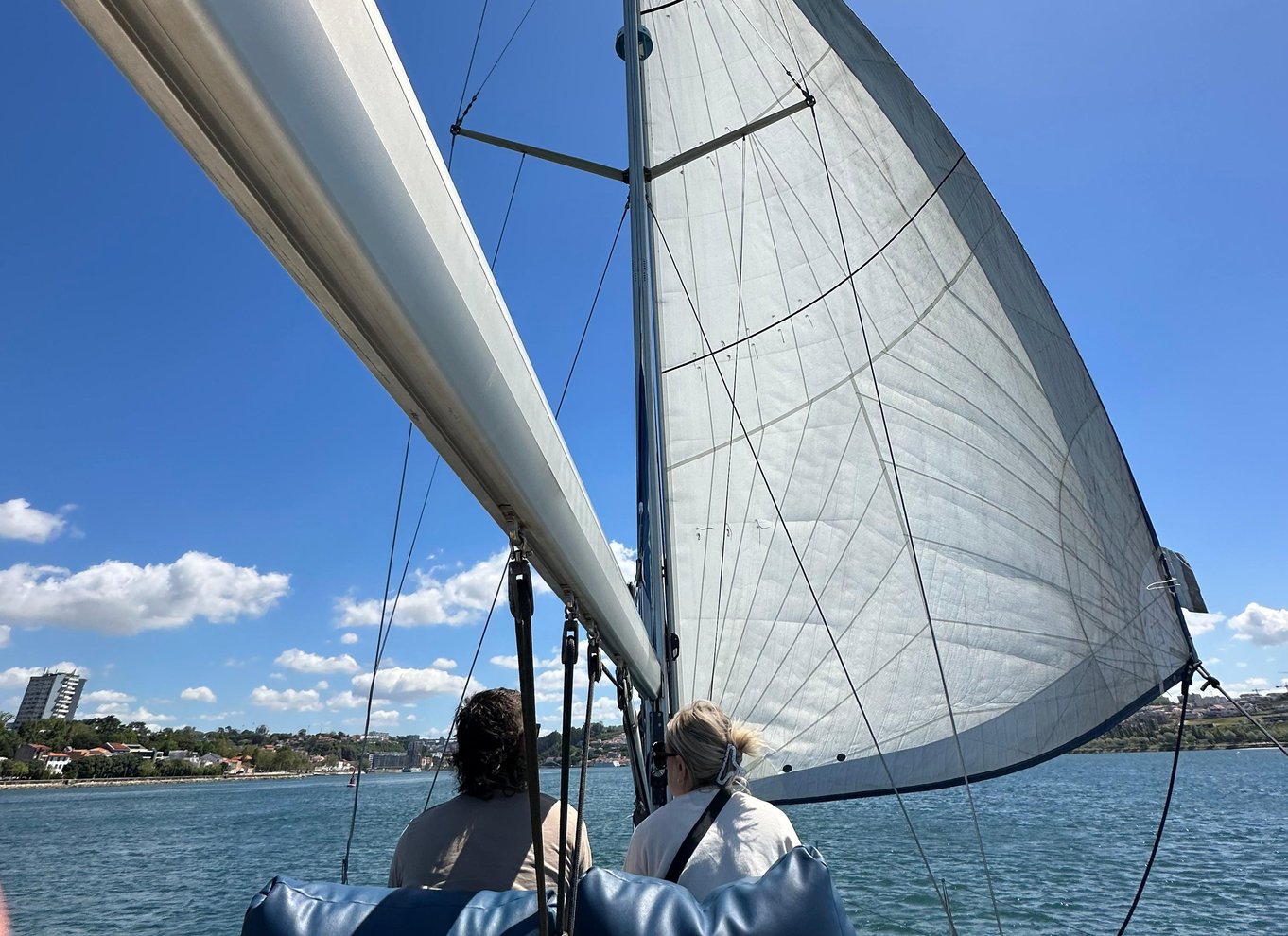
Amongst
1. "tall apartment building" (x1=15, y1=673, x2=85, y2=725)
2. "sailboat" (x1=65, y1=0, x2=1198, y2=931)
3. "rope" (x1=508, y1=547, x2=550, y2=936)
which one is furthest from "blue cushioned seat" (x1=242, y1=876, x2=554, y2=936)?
"tall apartment building" (x1=15, y1=673, x2=85, y2=725)

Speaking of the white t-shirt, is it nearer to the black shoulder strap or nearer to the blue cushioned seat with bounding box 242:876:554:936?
the black shoulder strap

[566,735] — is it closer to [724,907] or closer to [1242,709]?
[724,907]

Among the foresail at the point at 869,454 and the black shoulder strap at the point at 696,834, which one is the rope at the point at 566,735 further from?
the foresail at the point at 869,454

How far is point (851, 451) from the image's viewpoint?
480cm

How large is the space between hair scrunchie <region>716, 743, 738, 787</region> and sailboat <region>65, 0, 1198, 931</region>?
55cm

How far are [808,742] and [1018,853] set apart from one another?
1112cm

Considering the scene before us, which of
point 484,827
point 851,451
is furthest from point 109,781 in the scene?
point 484,827

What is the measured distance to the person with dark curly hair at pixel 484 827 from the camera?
1.66 meters

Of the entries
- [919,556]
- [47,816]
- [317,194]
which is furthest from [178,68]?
[47,816]

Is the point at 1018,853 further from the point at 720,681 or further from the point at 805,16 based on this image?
the point at 805,16

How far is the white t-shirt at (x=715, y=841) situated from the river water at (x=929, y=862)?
4.50 feet

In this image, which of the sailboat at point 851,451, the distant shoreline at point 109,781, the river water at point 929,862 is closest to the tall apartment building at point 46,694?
the distant shoreline at point 109,781

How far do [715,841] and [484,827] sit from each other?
1.70ft

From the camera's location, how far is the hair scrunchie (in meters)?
1.81
